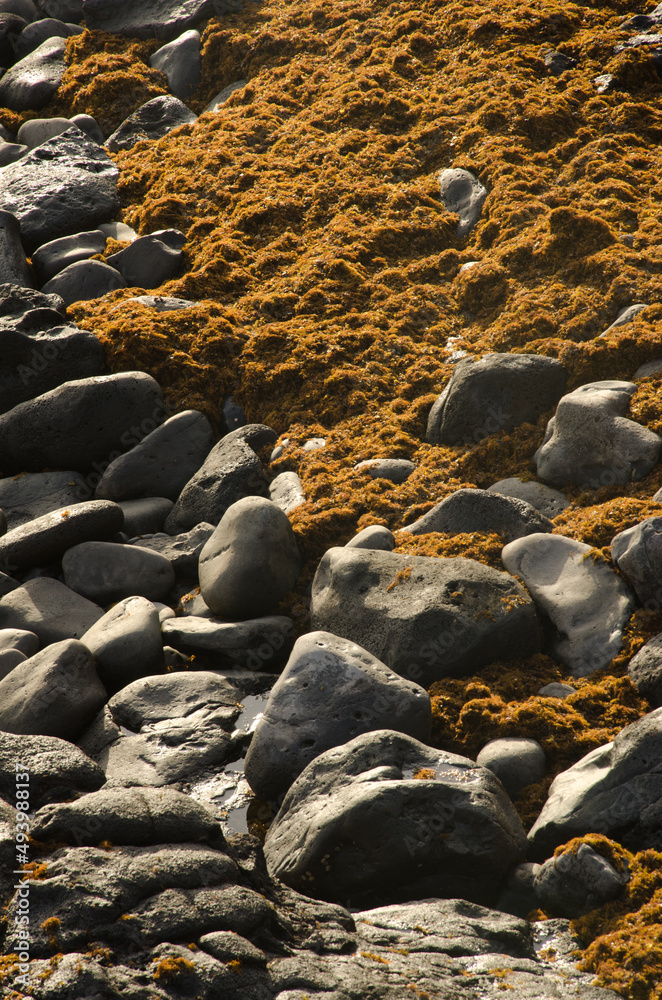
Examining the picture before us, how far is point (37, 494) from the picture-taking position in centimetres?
777

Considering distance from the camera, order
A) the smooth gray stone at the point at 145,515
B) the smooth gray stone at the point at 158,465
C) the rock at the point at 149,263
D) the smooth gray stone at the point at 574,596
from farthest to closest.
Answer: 1. the rock at the point at 149,263
2. the smooth gray stone at the point at 158,465
3. the smooth gray stone at the point at 145,515
4. the smooth gray stone at the point at 574,596

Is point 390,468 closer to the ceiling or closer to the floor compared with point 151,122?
closer to the floor

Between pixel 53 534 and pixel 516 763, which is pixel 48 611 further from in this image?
pixel 516 763

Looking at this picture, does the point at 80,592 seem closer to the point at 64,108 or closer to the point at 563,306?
the point at 563,306

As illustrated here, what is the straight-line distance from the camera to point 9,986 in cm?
251

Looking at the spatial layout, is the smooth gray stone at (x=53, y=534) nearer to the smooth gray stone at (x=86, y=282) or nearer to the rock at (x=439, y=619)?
the rock at (x=439, y=619)

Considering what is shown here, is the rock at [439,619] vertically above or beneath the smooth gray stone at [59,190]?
beneath

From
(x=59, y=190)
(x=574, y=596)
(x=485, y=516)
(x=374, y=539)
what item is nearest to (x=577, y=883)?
(x=574, y=596)

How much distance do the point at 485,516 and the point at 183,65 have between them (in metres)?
11.6

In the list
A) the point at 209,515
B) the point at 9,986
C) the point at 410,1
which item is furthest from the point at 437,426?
the point at 410,1

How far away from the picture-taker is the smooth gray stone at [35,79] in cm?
1406

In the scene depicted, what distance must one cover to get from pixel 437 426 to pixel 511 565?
6.28ft

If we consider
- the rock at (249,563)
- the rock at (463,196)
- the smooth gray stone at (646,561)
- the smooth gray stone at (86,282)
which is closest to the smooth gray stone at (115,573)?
the rock at (249,563)

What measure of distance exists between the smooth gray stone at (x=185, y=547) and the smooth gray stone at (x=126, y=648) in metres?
0.84
